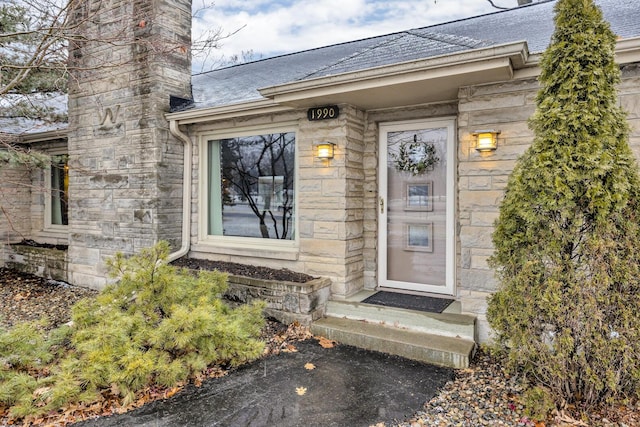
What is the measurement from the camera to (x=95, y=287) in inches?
238

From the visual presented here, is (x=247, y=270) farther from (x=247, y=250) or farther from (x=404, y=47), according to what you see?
(x=404, y=47)

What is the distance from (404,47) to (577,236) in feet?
9.49

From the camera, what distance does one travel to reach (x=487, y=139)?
3709mm

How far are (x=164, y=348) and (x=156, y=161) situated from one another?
10.3 ft

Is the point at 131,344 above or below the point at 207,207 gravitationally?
below

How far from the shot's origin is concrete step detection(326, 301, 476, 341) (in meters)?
3.67

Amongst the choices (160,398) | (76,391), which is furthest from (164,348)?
(76,391)

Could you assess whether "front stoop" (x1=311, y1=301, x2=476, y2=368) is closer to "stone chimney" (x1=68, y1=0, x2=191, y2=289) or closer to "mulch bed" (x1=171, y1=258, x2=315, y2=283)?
"mulch bed" (x1=171, y1=258, x2=315, y2=283)

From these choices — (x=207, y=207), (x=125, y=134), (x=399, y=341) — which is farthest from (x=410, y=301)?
(x=125, y=134)

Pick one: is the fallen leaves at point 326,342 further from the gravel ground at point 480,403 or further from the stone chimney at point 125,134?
the stone chimney at point 125,134

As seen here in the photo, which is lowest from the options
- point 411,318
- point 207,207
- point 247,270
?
point 411,318

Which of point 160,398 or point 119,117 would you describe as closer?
point 160,398

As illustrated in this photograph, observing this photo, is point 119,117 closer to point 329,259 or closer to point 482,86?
point 329,259

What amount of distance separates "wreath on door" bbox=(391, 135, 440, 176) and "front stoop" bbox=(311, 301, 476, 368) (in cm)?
177
